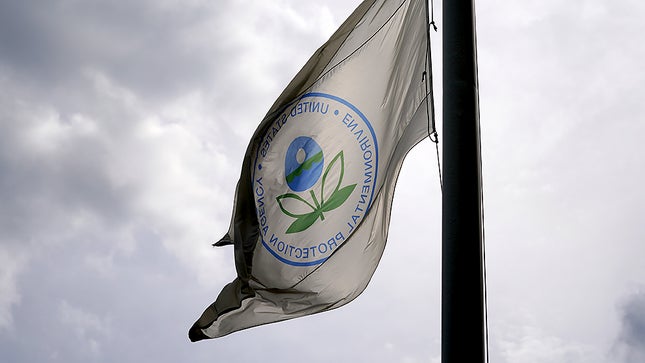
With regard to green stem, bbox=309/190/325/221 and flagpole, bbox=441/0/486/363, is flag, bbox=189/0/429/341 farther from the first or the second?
flagpole, bbox=441/0/486/363

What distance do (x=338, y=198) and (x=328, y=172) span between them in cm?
38

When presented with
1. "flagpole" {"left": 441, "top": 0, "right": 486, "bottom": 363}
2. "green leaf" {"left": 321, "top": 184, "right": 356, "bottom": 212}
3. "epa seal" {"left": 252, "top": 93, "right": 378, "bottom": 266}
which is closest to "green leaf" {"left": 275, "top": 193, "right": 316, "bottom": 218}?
"epa seal" {"left": 252, "top": 93, "right": 378, "bottom": 266}

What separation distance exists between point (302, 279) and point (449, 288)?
276cm

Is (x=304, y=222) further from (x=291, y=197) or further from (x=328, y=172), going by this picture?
(x=328, y=172)

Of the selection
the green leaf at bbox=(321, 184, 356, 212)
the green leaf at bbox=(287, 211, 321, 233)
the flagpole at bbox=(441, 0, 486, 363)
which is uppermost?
the green leaf at bbox=(321, 184, 356, 212)

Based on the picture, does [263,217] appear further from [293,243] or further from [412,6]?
[412,6]

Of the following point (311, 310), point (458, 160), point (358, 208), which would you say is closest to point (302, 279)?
point (311, 310)

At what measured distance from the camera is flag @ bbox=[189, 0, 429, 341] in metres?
6.63

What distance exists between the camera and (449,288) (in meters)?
4.23

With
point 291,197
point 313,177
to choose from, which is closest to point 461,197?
point 313,177

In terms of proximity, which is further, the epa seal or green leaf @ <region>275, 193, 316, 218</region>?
green leaf @ <region>275, 193, 316, 218</region>

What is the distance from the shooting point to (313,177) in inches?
286

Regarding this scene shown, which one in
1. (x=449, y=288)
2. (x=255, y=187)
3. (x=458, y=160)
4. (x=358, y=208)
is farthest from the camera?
(x=255, y=187)

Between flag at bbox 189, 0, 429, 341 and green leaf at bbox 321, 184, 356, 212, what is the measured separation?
0.01 m
